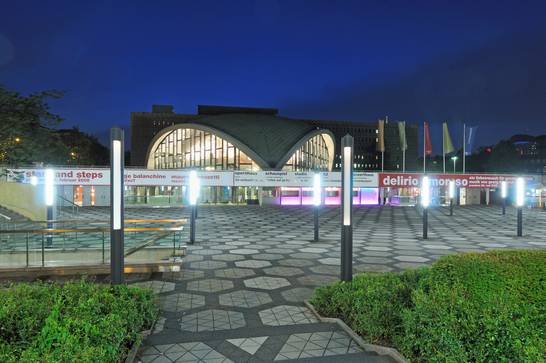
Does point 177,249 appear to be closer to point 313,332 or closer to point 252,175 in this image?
point 313,332

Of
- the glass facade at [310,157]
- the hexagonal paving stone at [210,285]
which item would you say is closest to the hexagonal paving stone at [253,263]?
the hexagonal paving stone at [210,285]

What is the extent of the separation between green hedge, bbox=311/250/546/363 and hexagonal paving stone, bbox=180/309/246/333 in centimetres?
155

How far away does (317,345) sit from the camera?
205 inches

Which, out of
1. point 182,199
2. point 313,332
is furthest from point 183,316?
point 182,199

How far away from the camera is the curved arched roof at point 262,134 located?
47344 millimetres

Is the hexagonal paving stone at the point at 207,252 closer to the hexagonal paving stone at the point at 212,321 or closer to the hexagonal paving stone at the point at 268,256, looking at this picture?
the hexagonal paving stone at the point at 268,256

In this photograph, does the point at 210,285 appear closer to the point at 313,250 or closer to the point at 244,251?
the point at 244,251

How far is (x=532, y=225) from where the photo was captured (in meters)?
23.1

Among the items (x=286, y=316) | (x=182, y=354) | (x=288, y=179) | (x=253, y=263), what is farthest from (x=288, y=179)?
(x=182, y=354)

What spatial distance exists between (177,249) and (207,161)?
140ft

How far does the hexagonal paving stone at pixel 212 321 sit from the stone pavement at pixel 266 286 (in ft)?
0.05

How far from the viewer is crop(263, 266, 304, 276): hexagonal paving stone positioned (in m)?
10.2

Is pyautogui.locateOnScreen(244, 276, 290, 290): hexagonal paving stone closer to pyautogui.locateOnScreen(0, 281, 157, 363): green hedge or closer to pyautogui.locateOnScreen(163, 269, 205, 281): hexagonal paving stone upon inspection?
pyautogui.locateOnScreen(163, 269, 205, 281): hexagonal paving stone

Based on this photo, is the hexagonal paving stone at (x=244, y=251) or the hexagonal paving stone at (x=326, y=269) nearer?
the hexagonal paving stone at (x=326, y=269)
